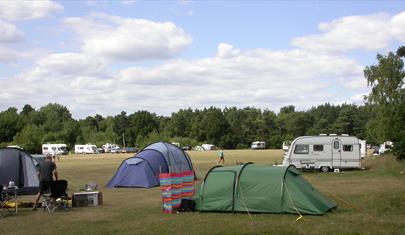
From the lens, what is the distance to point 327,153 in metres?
34.4

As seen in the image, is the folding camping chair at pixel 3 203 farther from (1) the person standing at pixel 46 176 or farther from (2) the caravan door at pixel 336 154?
(2) the caravan door at pixel 336 154

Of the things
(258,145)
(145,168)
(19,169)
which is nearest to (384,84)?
(145,168)

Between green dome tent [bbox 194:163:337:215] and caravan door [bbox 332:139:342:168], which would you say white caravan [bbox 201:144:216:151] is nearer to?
caravan door [bbox 332:139:342:168]

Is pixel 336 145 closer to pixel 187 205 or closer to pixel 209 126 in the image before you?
pixel 187 205

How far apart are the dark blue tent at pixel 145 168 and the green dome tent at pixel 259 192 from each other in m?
10.0

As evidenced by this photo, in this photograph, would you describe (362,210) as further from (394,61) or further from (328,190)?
(394,61)

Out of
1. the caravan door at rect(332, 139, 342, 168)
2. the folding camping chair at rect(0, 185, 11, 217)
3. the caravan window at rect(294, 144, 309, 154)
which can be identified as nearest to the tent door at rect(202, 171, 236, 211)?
the folding camping chair at rect(0, 185, 11, 217)

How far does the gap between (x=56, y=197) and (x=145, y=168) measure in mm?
9651

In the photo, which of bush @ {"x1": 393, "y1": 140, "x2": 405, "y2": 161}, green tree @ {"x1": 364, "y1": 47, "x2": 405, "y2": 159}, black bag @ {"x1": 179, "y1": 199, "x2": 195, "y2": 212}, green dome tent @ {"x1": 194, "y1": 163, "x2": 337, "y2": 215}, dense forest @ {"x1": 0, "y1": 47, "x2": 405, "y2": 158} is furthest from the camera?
dense forest @ {"x1": 0, "y1": 47, "x2": 405, "y2": 158}

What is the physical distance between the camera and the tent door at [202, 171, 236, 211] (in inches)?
609

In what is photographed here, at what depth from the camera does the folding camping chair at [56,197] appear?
54.5ft

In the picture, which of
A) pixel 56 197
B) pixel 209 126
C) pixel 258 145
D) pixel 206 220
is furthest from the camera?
pixel 209 126

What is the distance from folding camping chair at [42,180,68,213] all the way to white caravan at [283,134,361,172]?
19.9 meters

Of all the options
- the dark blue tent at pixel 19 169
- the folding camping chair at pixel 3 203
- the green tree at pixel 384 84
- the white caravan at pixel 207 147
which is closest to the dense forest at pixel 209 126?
the white caravan at pixel 207 147
